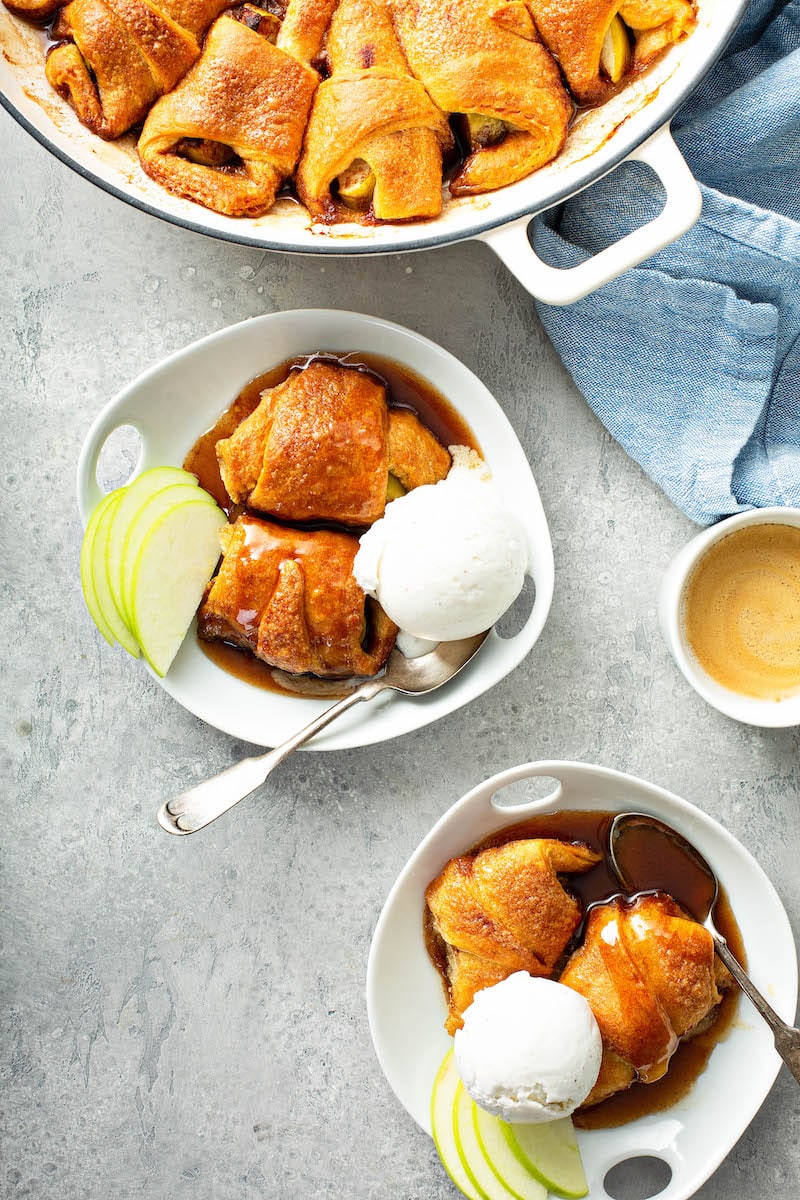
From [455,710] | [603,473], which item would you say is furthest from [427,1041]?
[603,473]

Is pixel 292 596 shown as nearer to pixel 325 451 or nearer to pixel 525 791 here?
pixel 325 451

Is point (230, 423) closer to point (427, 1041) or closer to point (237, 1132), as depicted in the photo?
point (427, 1041)

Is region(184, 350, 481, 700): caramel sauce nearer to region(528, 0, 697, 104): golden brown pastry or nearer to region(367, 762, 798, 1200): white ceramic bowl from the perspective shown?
region(367, 762, 798, 1200): white ceramic bowl

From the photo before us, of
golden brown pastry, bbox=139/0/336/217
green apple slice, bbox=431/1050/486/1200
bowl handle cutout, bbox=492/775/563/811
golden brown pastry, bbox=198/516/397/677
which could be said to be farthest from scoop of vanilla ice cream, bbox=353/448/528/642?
green apple slice, bbox=431/1050/486/1200

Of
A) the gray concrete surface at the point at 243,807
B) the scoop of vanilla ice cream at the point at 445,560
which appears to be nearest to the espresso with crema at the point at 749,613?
the gray concrete surface at the point at 243,807

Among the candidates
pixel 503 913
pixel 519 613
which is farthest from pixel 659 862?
pixel 519 613
